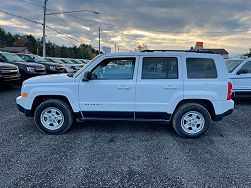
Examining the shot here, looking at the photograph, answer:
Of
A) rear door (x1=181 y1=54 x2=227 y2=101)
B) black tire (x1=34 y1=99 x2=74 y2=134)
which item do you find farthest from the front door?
rear door (x1=181 y1=54 x2=227 y2=101)

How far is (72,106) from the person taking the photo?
504cm

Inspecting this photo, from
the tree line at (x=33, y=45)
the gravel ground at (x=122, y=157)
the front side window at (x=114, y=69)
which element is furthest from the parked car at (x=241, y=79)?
the tree line at (x=33, y=45)

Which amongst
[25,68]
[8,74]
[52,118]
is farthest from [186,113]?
[25,68]

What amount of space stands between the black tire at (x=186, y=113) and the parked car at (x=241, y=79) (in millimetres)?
4210

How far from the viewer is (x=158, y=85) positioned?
15.9ft

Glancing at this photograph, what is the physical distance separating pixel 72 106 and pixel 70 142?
80 centimetres

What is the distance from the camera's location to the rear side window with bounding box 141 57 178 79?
16.1 feet

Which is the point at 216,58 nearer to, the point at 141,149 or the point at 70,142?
the point at 141,149

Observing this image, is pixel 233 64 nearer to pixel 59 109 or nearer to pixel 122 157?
pixel 122 157

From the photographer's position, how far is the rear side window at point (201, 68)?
16.0ft

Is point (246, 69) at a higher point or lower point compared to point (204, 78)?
higher

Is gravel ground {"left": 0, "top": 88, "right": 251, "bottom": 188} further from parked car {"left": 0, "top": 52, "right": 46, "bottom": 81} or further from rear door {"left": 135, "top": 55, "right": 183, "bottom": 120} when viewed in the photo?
parked car {"left": 0, "top": 52, "right": 46, "bottom": 81}

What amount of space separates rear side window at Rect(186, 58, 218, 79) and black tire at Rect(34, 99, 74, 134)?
2.68m

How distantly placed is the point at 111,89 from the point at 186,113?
5.50 feet
